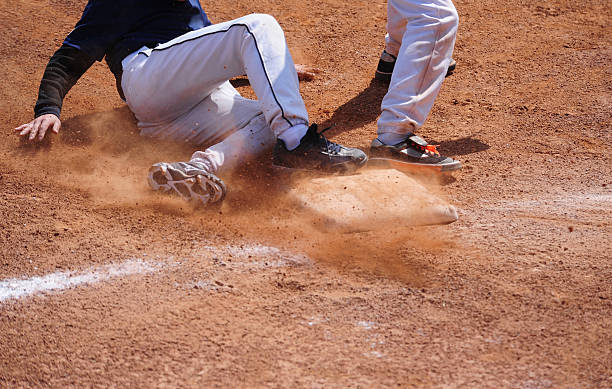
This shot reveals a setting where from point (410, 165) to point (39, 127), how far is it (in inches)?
74.2

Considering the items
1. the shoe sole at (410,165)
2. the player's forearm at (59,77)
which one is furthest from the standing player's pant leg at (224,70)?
the shoe sole at (410,165)

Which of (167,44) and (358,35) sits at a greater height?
(167,44)

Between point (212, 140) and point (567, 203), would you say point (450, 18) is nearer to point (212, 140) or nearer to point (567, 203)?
point (567, 203)

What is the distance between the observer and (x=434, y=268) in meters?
2.52

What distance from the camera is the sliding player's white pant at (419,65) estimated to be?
340 cm

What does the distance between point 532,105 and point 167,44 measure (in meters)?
2.45

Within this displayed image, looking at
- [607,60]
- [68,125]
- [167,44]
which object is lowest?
[68,125]

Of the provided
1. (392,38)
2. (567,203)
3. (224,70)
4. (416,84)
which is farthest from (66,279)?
(392,38)

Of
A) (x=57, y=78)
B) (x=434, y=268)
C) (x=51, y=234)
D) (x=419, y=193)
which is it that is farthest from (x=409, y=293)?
(x=57, y=78)

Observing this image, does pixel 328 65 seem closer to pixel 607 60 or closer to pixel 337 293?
pixel 607 60

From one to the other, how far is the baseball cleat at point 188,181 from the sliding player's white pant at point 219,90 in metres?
0.16

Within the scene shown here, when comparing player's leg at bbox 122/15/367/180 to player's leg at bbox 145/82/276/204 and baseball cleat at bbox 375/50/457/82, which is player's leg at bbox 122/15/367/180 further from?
baseball cleat at bbox 375/50/457/82

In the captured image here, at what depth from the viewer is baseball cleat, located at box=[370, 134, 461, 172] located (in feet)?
10.8

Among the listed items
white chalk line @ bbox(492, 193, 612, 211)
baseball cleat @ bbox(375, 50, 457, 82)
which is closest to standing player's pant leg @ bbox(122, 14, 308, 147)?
white chalk line @ bbox(492, 193, 612, 211)
